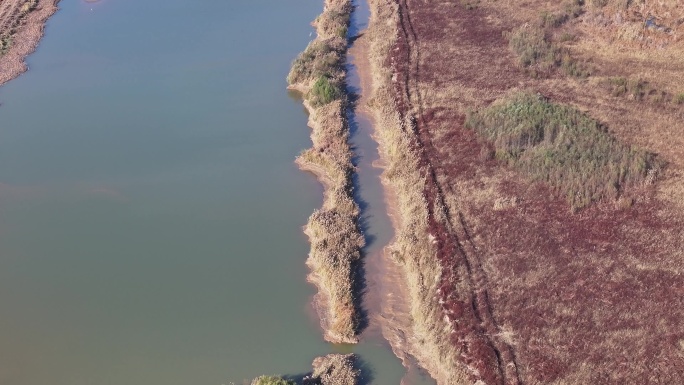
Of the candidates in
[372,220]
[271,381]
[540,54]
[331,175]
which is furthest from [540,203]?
[540,54]

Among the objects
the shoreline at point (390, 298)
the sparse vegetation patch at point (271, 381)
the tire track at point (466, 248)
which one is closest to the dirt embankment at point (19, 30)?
the tire track at point (466, 248)

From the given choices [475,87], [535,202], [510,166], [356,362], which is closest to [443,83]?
[475,87]

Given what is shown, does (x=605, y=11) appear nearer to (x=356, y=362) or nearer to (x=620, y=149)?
(x=620, y=149)

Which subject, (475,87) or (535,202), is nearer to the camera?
(535,202)

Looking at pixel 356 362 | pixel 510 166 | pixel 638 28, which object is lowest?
pixel 356 362

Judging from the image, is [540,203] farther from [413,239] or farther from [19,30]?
[19,30]

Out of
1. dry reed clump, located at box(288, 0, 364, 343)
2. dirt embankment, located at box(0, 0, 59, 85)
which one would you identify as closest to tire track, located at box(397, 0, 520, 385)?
dry reed clump, located at box(288, 0, 364, 343)
